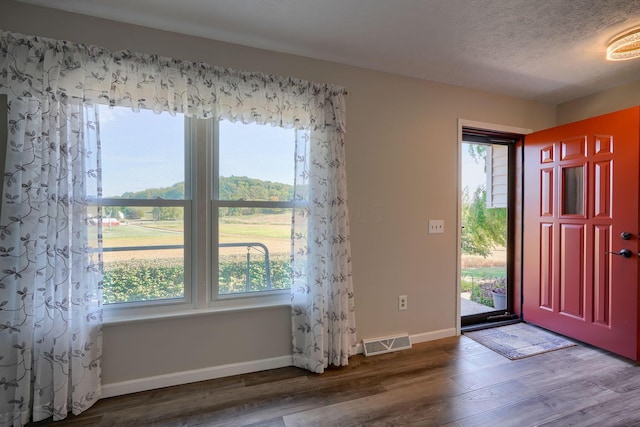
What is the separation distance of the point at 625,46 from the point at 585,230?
1.47 m

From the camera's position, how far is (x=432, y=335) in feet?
8.51

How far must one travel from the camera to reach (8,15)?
62.4 inches

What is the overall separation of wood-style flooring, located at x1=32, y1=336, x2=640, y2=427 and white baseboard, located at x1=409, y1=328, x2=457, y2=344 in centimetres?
30

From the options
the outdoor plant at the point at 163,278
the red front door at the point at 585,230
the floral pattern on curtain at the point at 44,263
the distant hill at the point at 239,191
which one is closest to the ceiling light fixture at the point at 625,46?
the red front door at the point at 585,230

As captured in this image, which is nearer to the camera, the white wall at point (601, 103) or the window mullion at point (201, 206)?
the window mullion at point (201, 206)

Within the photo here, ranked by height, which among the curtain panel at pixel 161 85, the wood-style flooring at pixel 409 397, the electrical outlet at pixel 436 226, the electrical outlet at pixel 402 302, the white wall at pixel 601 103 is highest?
the white wall at pixel 601 103

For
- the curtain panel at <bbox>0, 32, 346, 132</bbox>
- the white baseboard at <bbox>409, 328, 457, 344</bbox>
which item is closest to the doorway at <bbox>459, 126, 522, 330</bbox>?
the white baseboard at <bbox>409, 328, 457, 344</bbox>

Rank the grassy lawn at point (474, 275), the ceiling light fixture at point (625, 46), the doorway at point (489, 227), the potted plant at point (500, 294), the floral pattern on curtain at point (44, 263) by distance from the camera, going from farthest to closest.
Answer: the grassy lawn at point (474, 275)
the potted plant at point (500, 294)
the doorway at point (489, 227)
the ceiling light fixture at point (625, 46)
the floral pattern on curtain at point (44, 263)

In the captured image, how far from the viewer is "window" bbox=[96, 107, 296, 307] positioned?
185 cm

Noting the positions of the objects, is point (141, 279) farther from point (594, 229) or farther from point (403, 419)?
point (594, 229)

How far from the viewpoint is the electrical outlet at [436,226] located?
259cm

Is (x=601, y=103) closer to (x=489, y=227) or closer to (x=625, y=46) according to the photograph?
(x=625, y=46)

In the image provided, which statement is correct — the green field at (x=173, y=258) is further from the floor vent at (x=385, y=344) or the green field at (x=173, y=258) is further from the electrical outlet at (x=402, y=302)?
the electrical outlet at (x=402, y=302)

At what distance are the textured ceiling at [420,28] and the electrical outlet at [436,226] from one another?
52.8 inches
